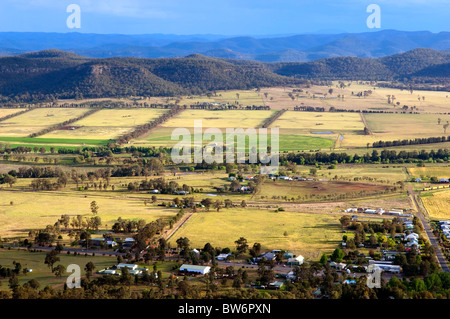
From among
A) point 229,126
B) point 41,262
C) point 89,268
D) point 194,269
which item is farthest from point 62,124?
point 194,269

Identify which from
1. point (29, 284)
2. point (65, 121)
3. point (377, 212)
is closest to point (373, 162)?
point (377, 212)

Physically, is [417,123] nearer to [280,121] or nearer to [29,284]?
[280,121]

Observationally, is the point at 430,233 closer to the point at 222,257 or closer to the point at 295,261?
the point at 295,261

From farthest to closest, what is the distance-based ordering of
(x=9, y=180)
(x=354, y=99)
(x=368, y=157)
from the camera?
(x=354, y=99), (x=368, y=157), (x=9, y=180)

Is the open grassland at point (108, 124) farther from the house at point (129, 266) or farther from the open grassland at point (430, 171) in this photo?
the house at point (129, 266)

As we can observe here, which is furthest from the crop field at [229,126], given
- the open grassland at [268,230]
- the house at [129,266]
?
the house at [129,266]

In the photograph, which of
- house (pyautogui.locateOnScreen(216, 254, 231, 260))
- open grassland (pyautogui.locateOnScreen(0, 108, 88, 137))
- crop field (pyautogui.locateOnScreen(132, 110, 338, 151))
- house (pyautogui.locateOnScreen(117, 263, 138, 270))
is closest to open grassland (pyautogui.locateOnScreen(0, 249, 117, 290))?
house (pyautogui.locateOnScreen(117, 263, 138, 270))
